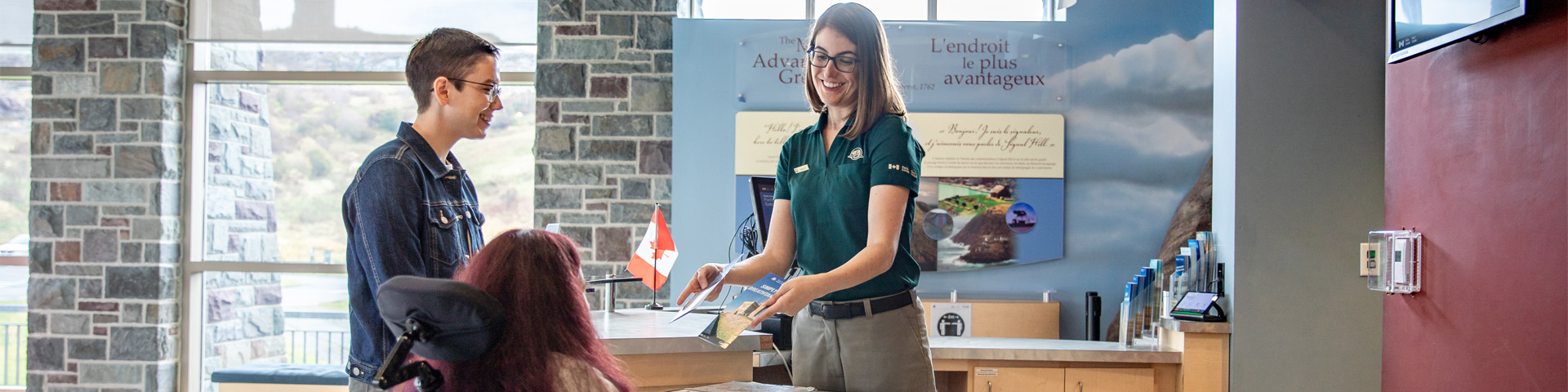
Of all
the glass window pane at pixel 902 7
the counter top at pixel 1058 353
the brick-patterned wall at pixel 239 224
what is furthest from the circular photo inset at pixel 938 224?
the brick-patterned wall at pixel 239 224

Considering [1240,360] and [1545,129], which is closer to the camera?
[1545,129]

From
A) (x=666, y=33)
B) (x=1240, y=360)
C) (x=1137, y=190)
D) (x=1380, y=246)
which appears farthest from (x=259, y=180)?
(x=1380, y=246)

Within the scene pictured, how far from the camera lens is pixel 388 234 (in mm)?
1648

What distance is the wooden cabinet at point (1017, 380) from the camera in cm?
373

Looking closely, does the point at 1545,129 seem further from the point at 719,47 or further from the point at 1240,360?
the point at 719,47

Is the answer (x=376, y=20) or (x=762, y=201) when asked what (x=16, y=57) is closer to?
(x=376, y=20)

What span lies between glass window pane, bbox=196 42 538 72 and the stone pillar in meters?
0.23

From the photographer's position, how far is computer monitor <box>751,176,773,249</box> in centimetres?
324

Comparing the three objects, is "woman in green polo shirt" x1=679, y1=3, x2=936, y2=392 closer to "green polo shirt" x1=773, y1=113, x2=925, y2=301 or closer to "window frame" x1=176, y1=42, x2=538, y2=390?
"green polo shirt" x1=773, y1=113, x2=925, y2=301

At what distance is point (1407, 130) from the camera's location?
2.50 metres

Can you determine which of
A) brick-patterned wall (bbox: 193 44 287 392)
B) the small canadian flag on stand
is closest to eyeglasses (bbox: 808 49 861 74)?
the small canadian flag on stand

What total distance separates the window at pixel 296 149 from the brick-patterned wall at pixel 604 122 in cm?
34

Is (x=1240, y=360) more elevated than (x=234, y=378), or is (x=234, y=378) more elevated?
(x=1240, y=360)

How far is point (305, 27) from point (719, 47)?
2.40 meters
